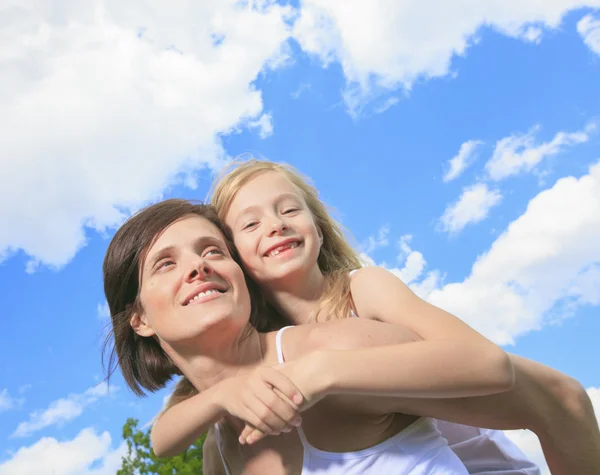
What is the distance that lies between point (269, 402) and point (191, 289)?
842 mm

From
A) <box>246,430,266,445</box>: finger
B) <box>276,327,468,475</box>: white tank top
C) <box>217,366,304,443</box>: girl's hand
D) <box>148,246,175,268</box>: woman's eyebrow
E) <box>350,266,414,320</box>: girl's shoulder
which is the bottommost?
<box>276,327,468,475</box>: white tank top

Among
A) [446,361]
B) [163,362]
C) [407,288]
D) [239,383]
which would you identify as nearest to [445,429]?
[407,288]

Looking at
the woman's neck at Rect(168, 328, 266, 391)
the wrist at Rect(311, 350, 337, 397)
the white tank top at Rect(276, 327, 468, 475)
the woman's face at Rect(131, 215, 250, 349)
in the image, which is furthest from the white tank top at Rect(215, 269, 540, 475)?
the wrist at Rect(311, 350, 337, 397)

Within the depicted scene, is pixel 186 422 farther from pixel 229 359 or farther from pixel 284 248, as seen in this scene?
pixel 284 248

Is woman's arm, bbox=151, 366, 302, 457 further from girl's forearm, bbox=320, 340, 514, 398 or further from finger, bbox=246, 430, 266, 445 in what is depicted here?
girl's forearm, bbox=320, 340, 514, 398

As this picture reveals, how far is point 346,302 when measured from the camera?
3.73 metres

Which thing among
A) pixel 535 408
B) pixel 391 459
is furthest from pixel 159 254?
pixel 535 408

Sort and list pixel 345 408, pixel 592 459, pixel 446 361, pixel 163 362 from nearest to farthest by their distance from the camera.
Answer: pixel 446 361 → pixel 345 408 → pixel 592 459 → pixel 163 362

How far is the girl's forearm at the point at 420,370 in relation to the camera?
2396 mm

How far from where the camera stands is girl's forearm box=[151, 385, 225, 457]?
9.23ft

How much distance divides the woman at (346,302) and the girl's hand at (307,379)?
11.0 inches

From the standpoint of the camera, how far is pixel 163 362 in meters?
3.68

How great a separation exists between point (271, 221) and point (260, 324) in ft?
1.95

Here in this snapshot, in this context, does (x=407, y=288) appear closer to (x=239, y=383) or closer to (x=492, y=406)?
(x=492, y=406)
